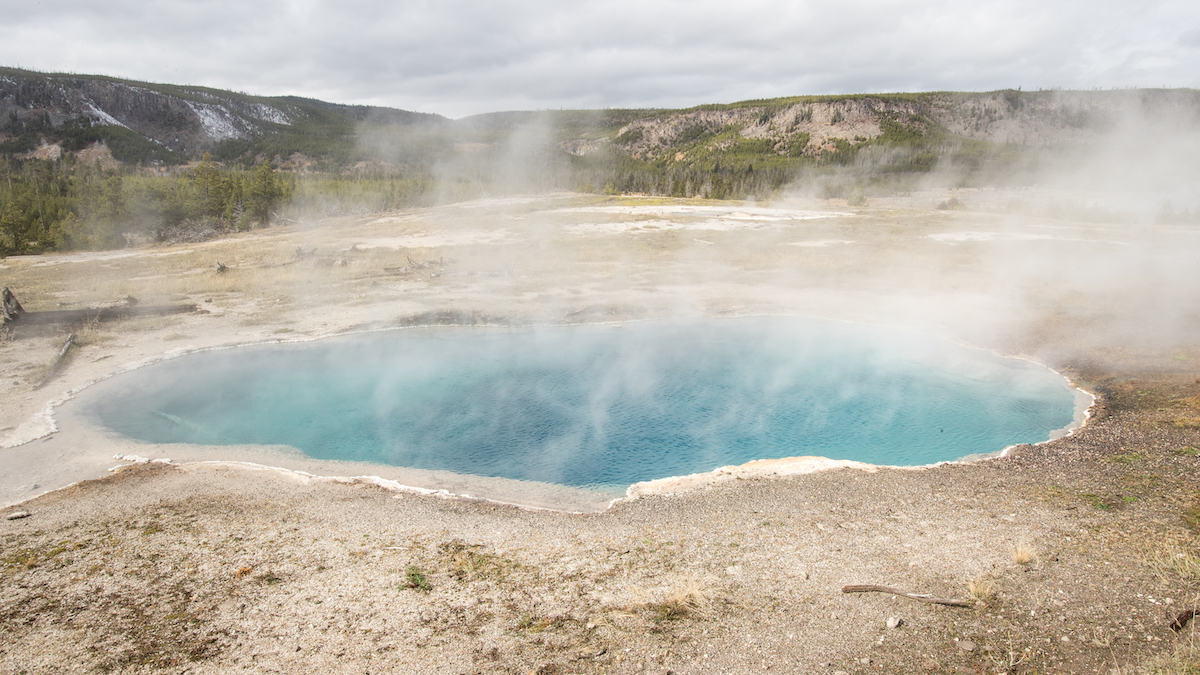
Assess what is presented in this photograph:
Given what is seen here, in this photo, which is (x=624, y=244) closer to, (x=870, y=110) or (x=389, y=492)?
(x=389, y=492)

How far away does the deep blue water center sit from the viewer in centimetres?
993

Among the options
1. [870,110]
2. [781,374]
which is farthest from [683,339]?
[870,110]

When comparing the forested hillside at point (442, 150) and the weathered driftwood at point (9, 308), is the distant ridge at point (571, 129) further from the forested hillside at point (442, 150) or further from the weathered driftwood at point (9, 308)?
the weathered driftwood at point (9, 308)

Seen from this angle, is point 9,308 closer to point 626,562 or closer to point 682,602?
point 626,562

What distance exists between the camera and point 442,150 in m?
61.6

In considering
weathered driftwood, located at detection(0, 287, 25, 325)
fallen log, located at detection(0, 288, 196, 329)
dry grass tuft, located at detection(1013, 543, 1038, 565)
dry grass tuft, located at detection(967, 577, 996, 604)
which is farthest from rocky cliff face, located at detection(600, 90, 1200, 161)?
weathered driftwood, located at detection(0, 287, 25, 325)

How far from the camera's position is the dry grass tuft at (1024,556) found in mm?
5820

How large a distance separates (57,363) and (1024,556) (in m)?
17.8

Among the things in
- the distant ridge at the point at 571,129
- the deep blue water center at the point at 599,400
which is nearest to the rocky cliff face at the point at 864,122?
the distant ridge at the point at 571,129

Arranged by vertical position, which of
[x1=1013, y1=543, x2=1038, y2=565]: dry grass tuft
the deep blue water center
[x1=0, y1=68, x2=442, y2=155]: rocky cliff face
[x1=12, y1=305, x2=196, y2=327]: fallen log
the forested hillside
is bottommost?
the deep blue water center

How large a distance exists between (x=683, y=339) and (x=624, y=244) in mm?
14930

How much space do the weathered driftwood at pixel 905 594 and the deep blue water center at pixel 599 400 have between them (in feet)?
12.6

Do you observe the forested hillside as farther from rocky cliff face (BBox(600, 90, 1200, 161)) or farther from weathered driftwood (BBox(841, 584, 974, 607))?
weathered driftwood (BBox(841, 584, 974, 607))

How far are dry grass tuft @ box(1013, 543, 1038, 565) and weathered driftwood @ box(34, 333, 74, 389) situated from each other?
1658cm
